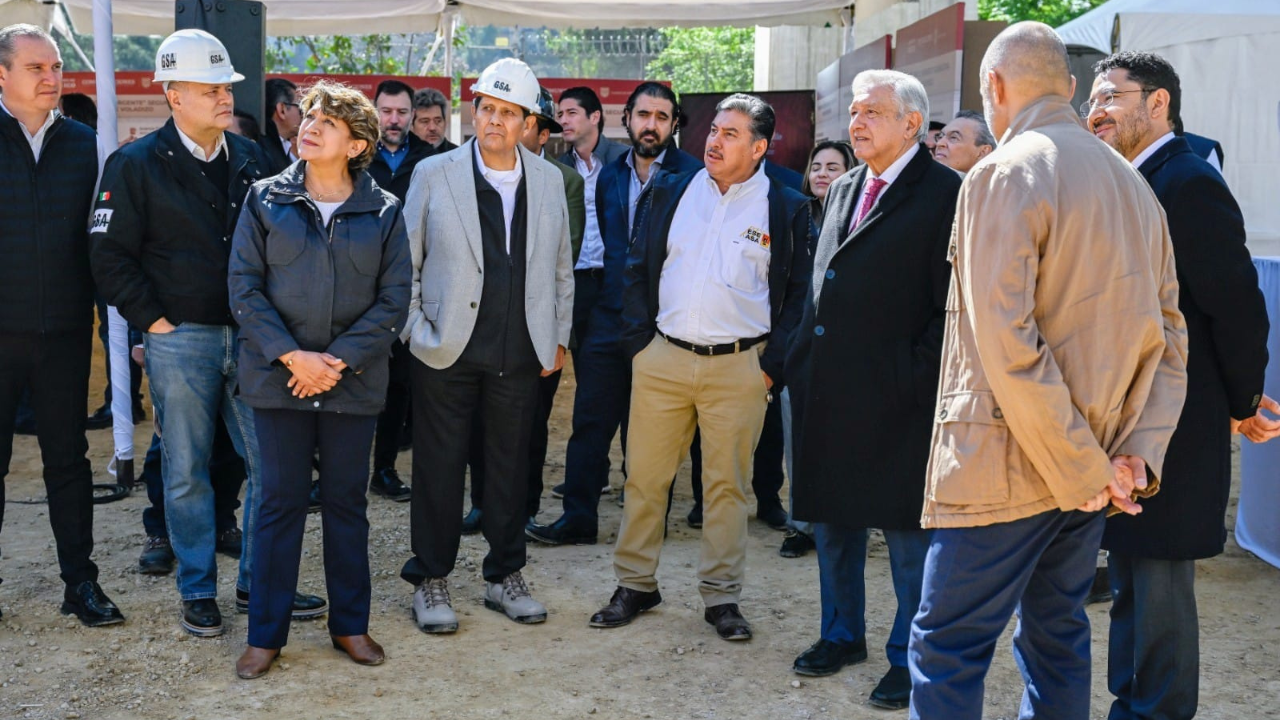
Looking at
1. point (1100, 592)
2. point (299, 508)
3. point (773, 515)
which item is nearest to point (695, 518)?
point (773, 515)

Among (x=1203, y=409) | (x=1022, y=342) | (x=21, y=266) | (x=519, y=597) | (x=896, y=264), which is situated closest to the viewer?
(x=1022, y=342)

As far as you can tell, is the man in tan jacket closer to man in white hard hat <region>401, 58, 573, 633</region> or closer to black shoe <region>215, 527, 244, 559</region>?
man in white hard hat <region>401, 58, 573, 633</region>

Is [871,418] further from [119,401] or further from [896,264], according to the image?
[119,401]

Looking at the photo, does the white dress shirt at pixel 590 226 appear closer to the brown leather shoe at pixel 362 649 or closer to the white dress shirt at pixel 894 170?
the white dress shirt at pixel 894 170

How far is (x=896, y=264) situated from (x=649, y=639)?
69.4 inches

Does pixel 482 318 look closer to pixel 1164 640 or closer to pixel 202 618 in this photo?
pixel 202 618

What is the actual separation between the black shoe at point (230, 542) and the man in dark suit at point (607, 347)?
1.36 meters

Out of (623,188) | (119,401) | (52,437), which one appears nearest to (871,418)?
(623,188)

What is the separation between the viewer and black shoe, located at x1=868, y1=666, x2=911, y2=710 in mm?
4152

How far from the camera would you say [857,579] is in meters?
4.45

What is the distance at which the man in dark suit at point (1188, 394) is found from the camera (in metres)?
3.62

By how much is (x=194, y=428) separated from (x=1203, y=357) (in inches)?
137

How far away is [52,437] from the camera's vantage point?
4.77 m

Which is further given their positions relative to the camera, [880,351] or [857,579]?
[857,579]
